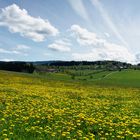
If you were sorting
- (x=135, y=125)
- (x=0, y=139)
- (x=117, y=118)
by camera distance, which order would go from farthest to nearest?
(x=117, y=118) → (x=135, y=125) → (x=0, y=139)

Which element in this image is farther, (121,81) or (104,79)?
(104,79)

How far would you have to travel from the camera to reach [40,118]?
1630 cm

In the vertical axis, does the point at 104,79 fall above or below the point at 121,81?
above

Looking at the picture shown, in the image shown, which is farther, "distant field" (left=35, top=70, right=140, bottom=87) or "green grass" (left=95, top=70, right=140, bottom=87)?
"green grass" (left=95, top=70, right=140, bottom=87)

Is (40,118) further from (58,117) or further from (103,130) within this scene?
(103,130)

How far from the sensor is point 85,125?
15211 mm

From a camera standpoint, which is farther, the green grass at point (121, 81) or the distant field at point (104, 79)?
the green grass at point (121, 81)

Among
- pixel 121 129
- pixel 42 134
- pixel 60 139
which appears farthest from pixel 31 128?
pixel 121 129

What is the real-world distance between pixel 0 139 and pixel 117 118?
816 centimetres

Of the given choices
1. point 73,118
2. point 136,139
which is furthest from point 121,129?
point 73,118

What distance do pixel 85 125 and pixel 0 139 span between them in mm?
4990

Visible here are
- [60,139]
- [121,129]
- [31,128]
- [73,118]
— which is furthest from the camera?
[73,118]

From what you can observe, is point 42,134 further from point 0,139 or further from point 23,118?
point 23,118

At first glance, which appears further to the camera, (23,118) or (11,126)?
(23,118)
